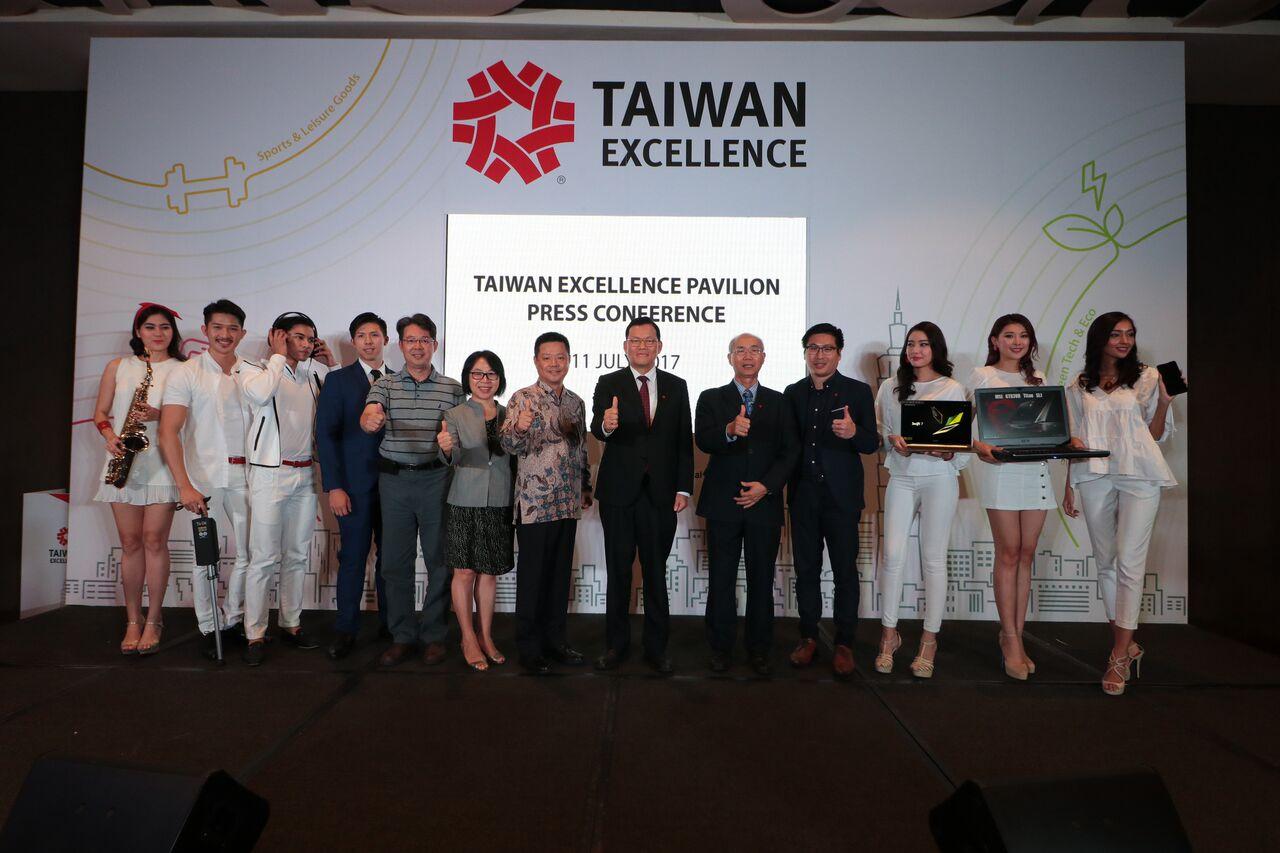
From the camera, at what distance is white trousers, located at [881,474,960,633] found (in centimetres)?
327

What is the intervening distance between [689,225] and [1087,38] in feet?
10.2

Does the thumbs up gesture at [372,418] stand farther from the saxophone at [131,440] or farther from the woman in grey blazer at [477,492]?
the saxophone at [131,440]

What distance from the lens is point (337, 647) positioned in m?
3.50

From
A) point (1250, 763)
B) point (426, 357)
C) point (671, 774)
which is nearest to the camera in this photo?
point (671, 774)

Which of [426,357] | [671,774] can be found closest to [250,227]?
[426,357]

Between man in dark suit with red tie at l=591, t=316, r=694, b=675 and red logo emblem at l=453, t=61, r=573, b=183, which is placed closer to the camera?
man in dark suit with red tie at l=591, t=316, r=694, b=675

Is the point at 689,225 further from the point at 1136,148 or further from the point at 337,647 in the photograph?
the point at 337,647

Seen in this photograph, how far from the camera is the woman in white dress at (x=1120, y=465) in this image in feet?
10.3

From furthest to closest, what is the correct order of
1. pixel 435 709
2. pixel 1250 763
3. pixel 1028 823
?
pixel 435 709
pixel 1250 763
pixel 1028 823

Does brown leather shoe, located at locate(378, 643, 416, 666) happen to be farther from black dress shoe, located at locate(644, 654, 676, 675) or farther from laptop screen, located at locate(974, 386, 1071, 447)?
laptop screen, located at locate(974, 386, 1071, 447)

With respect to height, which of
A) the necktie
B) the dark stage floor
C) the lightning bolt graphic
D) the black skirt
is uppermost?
the lightning bolt graphic

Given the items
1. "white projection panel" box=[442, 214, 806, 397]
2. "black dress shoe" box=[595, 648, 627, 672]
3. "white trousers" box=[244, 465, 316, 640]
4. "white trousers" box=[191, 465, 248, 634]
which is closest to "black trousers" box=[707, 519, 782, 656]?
"black dress shoe" box=[595, 648, 627, 672]

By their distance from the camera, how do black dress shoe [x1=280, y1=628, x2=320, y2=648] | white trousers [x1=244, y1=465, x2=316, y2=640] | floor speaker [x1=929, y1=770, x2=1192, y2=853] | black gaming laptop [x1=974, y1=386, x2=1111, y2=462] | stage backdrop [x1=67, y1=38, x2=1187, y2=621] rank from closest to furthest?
floor speaker [x1=929, y1=770, x2=1192, y2=853] → black gaming laptop [x1=974, y1=386, x2=1111, y2=462] → white trousers [x1=244, y1=465, x2=316, y2=640] → black dress shoe [x1=280, y1=628, x2=320, y2=648] → stage backdrop [x1=67, y1=38, x2=1187, y2=621]

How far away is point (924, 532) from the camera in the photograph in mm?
3336
